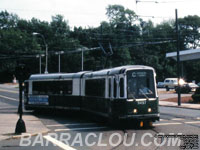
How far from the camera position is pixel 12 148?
12453 mm

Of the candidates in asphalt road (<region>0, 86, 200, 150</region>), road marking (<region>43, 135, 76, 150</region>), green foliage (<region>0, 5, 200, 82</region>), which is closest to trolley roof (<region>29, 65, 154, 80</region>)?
asphalt road (<region>0, 86, 200, 150</region>)

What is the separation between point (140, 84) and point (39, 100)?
11740 mm

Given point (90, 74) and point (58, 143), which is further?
point (90, 74)

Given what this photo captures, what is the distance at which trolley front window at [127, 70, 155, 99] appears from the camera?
17062 millimetres

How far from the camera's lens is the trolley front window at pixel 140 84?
17.1 m

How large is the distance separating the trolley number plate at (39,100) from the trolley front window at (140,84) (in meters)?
10.6

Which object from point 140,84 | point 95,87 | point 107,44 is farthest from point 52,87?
point 107,44

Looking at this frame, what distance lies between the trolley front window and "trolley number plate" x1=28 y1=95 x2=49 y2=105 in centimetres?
1061

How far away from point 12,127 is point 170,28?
91879 mm

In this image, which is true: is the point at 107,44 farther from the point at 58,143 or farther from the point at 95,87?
the point at 58,143

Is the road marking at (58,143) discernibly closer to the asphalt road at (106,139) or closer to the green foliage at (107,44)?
the asphalt road at (106,139)

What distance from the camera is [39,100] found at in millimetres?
26969

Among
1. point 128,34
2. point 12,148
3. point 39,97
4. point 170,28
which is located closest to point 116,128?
point 12,148

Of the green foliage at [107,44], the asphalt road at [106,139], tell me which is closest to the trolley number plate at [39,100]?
the asphalt road at [106,139]
